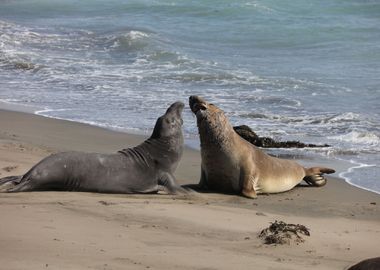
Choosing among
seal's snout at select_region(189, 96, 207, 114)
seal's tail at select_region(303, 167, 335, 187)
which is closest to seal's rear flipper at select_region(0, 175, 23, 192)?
seal's snout at select_region(189, 96, 207, 114)

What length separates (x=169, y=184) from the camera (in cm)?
754

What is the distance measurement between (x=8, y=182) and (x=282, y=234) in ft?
8.33

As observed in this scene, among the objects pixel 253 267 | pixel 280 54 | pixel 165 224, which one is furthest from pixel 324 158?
pixel 280 54

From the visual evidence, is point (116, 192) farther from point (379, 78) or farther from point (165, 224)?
point (379, 78)

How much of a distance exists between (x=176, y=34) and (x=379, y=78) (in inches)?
363

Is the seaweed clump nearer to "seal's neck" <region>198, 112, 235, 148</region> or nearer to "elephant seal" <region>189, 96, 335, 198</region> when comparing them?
"elephant seal" <region>189, 96, 335, 198</region>

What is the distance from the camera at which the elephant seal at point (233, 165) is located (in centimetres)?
805

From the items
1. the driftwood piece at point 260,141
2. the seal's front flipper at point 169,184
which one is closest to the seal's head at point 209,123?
the seal's front flipper at point 169,184

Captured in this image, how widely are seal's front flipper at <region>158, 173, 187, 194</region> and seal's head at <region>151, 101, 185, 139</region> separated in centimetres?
51

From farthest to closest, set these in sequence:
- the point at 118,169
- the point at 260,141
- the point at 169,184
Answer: the point at 260,141
the point at 169,184
the point at 118,169

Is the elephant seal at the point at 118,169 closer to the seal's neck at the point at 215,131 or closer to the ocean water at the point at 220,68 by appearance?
the seal's neck at the point at 215,131

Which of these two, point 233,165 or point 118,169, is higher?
point 118,169

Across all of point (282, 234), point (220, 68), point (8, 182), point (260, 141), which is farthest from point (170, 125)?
point (220, 68)

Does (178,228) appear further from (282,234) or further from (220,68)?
(220,68)
